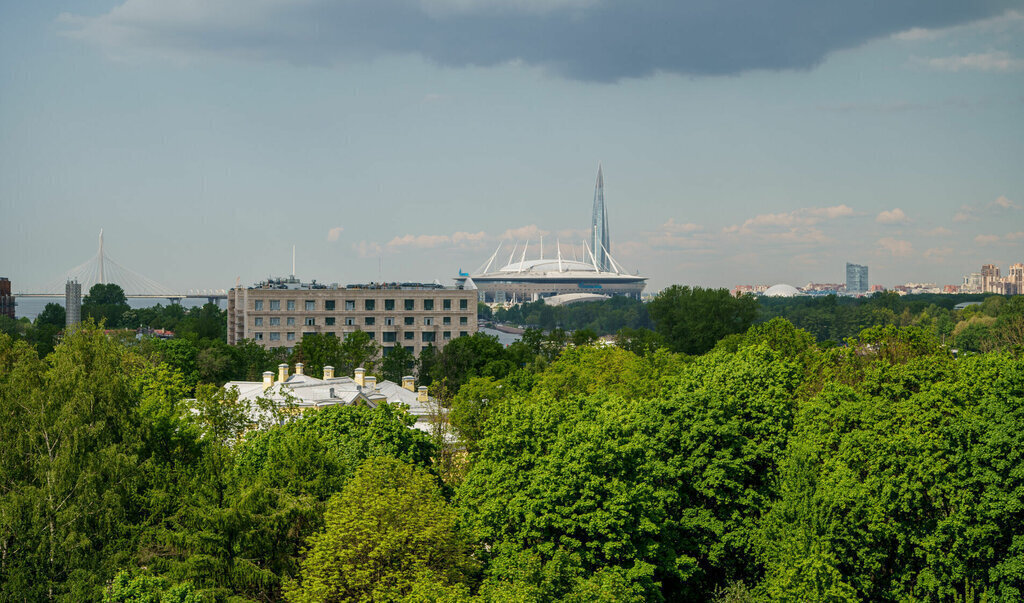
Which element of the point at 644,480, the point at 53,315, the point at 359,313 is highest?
the point at 359,313

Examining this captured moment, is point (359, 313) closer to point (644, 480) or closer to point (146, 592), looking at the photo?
point (644, 480)

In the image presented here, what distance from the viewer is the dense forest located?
→ 2855 centimetres

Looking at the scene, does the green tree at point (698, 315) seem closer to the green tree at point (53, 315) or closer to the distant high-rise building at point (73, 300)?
the distant high-rise building at point (73, 300)

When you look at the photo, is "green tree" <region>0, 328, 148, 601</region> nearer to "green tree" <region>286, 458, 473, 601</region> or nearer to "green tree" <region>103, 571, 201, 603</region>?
"green tree" <region>103, 571, 201, 603</region>

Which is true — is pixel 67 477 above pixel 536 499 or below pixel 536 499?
above

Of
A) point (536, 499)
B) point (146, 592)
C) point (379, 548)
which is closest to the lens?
point (146, 592)

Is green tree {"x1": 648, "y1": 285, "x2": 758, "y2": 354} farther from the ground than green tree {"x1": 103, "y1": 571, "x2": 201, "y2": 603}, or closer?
farther from the ground

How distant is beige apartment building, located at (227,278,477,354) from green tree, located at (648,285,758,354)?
24.2m

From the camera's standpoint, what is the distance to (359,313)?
385ft

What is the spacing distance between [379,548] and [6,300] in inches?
6284

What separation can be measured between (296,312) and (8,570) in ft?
285

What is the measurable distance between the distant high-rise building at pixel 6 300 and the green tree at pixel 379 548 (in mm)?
153286

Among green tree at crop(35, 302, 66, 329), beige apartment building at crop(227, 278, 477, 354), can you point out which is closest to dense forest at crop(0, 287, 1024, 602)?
beige apartment building at crop(227, 278, 477, 354)

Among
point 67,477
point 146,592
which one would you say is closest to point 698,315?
point 67,477
